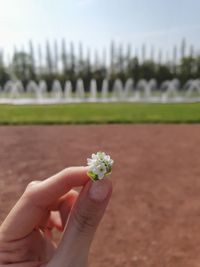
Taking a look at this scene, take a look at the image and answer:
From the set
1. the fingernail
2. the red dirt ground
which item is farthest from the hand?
the red dirt ground

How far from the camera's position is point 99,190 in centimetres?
127

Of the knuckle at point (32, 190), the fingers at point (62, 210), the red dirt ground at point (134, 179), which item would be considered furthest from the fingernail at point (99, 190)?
the red dirt ground at point (134, 179)

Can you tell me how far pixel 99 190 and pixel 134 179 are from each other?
4914mm

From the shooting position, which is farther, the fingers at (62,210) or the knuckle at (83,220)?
the fingers at (62,210)

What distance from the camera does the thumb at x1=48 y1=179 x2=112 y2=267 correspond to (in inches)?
51.7

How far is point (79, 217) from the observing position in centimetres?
134

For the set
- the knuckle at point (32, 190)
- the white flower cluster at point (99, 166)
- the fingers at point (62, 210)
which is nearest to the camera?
the white flower cluster at point (99, 166)

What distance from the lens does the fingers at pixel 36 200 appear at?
1.33 m

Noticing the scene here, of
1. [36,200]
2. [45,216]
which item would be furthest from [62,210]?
[36,200]

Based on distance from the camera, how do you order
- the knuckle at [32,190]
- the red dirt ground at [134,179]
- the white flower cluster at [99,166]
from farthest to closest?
the red dirt ground at [134,179] < the knuckle at [32,190] < the white flower cluster at [99,166]

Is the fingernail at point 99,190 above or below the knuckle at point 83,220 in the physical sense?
above

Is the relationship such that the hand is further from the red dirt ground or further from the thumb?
the red dirt ground

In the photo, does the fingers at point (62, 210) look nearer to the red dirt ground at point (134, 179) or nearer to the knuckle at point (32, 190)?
the knuckle at point (32, 190)

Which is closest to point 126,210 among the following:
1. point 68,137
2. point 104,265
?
point 104,265
